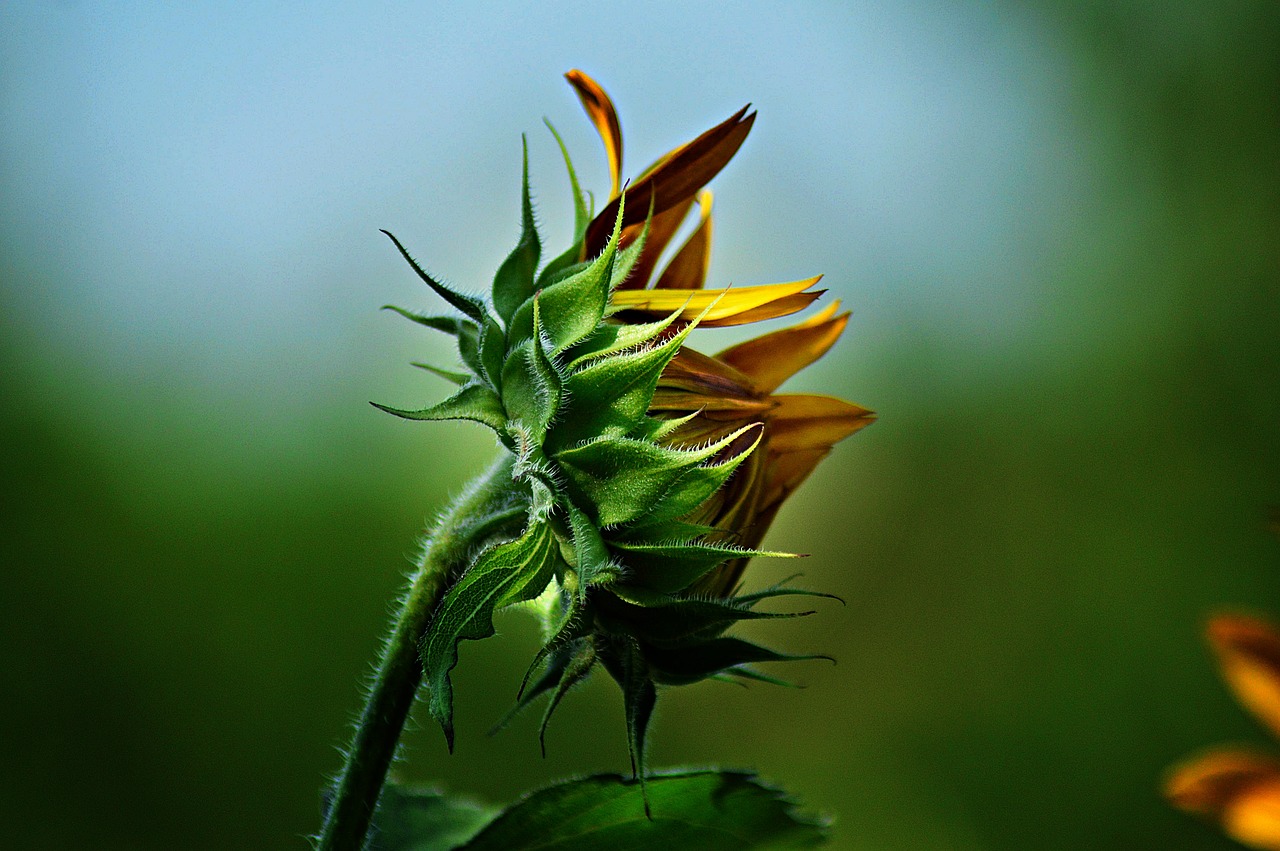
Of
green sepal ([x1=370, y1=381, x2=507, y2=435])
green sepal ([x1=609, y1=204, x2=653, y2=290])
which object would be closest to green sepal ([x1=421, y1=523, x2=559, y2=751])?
green sepal ([x1=370, y1=381, x2=507, y2=435])

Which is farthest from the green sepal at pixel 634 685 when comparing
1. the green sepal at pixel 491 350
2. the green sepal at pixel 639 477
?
the green sepal at pixel 491 350

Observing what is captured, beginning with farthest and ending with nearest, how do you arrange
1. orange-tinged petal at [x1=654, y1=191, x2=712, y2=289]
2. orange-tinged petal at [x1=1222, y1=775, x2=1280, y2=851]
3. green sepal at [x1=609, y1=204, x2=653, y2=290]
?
orange-tinged petal at [x1=654, y1=191, x2=712, y2=289] < green sepal at [x1=609, y1=204, x2=653, y2=290] < orange-tinged petal at [x1=1222, y1=775, x2=1280, y2=851]

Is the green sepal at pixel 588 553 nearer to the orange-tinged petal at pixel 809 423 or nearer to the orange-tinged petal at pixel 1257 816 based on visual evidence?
the orange-tinged petal at pixel 809 423

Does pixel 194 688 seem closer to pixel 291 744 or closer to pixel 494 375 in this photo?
pixel 291 744

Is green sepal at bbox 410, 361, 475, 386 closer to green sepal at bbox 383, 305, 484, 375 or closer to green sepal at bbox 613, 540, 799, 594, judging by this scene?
green sepal at bbox 383, 305, 484, 375

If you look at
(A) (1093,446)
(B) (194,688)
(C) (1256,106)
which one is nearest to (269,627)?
(B) (194,688)

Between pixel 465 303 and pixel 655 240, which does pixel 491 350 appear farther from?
pixel 655 240
